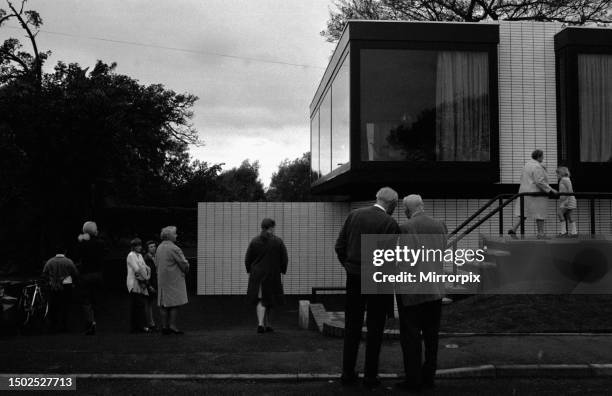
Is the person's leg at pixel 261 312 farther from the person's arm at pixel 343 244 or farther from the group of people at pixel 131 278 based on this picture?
the person's arm at pixel 343 244

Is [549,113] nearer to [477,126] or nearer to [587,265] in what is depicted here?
[477,126]

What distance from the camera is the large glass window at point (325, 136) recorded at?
61.4 ft

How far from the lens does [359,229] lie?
6566mm

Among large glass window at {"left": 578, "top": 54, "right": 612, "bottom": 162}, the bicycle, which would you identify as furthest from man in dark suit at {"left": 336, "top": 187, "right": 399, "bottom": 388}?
large glass window at {"left": 578, "top": 54, "right": 612, "bottom": 162}

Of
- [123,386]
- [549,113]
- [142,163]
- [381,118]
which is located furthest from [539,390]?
[142,163]

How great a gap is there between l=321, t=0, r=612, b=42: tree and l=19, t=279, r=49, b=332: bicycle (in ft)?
75.7

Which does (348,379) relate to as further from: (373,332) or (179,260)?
(179,260)

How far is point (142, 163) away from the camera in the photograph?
28.0m

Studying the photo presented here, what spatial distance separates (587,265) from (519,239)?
1.38 meters

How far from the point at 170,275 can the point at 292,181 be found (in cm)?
7317

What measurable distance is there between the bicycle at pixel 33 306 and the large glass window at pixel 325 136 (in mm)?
8554

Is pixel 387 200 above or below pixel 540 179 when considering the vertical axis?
below

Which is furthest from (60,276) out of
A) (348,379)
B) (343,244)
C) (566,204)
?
(566,204)

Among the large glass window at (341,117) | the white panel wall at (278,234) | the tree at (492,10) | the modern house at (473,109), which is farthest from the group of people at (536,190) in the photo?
the tree at (492,10)
